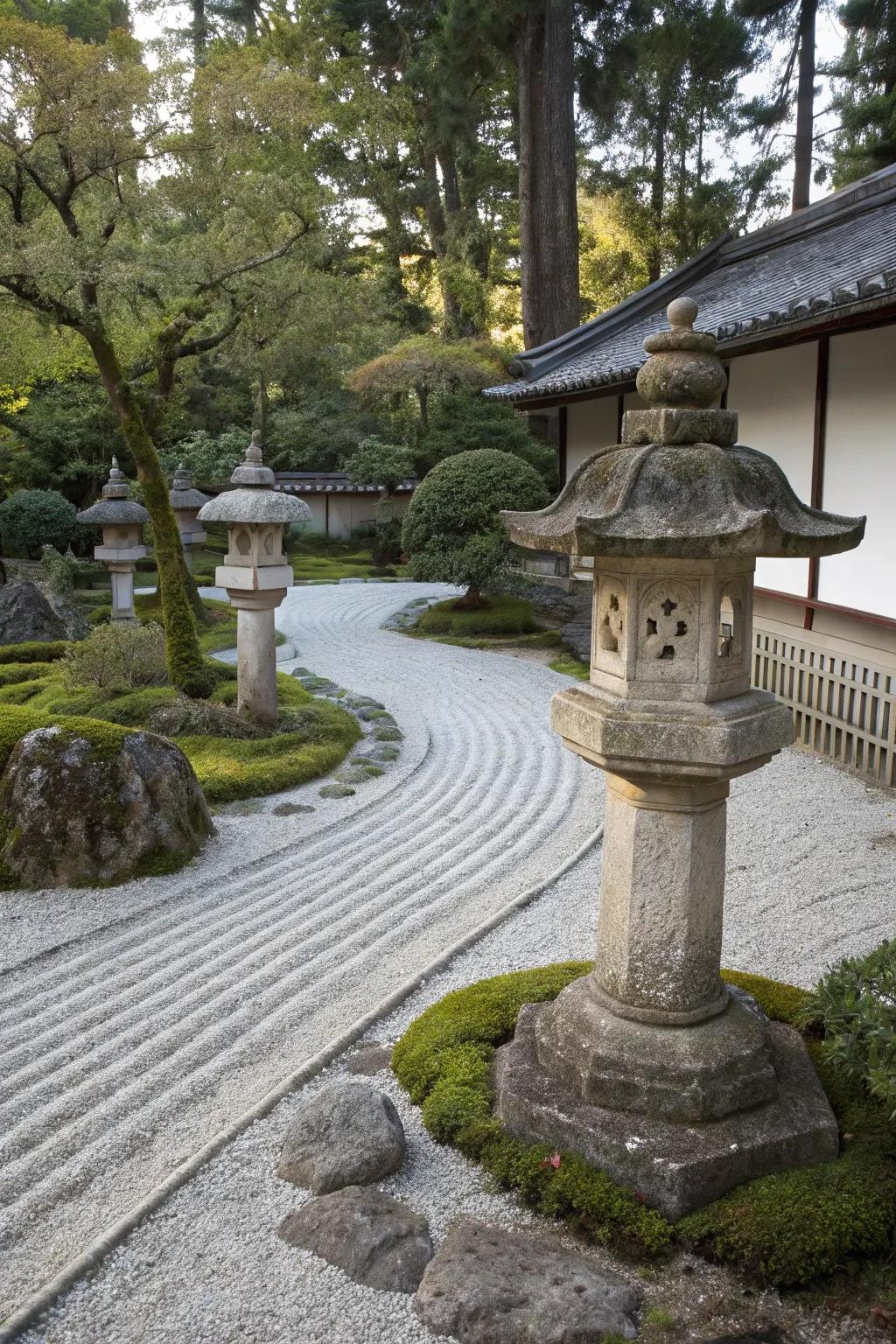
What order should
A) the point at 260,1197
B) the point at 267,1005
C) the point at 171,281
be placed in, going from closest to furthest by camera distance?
1. the point at 260,1197
2. the point at 267,1005
3. the point at 171,281

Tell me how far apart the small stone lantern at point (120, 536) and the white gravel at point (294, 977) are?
7928 millimetres

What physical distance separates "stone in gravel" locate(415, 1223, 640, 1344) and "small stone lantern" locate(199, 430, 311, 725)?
301 inches

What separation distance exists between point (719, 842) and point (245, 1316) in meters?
2.28

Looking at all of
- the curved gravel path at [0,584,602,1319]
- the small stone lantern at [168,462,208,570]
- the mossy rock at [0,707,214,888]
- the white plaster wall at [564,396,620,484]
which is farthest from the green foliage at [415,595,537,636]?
the mossy rock at [0,707,214,888]

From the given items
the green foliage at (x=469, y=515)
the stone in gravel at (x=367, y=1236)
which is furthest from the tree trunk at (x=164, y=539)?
the stone in gravel at (x=367, y=1236)

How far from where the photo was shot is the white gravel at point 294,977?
326 centimetres

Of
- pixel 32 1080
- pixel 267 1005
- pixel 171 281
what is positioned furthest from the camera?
pixel 171 281

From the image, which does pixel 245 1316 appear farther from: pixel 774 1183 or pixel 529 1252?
pixel 774 1183

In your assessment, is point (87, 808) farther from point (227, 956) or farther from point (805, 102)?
point (805, 102)

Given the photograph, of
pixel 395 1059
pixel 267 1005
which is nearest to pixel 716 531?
pixel 395 1059

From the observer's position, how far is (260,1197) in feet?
12.0

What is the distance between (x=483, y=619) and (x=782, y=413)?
25.3 ft

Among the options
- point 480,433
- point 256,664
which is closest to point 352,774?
point 256,664

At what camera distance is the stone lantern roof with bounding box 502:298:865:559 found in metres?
3.30
